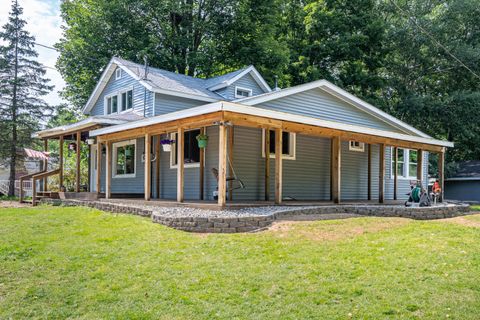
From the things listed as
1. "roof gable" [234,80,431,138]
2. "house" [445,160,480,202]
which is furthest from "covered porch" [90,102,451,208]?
"house" [445,160,480,202]

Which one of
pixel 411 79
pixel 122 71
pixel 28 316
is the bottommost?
pixel 28 316

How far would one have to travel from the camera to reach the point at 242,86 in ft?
58.4

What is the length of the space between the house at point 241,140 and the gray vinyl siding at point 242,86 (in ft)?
0.18

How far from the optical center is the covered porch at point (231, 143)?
379 inches

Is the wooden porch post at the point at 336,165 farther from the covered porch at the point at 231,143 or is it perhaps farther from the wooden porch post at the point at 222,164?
the wooden porch post at the point at 222,164

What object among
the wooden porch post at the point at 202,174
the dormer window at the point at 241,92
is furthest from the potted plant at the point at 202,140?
the dormer window at the point at 241,92

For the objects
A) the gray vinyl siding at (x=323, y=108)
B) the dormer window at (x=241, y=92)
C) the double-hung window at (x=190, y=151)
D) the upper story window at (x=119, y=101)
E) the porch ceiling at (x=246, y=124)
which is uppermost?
the dormer window at (x=241, y=92)

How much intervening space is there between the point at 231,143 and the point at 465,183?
69.5 feet

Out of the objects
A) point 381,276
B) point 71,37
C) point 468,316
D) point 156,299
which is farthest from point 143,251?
point 71,37

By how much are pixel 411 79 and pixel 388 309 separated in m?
28.6

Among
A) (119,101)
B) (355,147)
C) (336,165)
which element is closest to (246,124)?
(336,165)

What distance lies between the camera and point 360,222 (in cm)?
890

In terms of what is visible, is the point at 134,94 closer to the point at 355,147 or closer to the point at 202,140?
the point at 202,140

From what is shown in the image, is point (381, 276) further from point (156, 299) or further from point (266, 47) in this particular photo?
point (266, 47)
